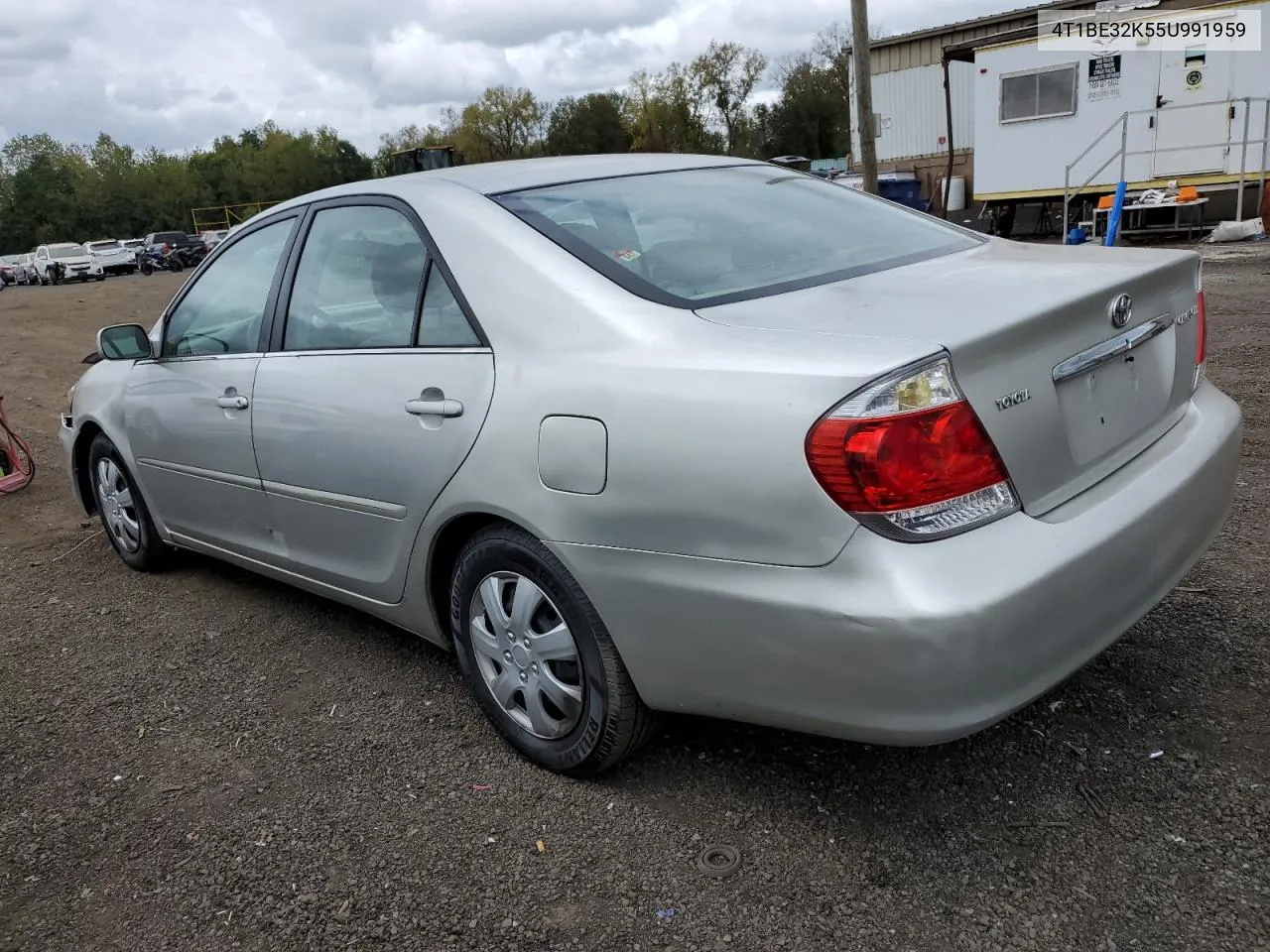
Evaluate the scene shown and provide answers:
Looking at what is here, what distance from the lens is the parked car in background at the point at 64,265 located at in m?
40.6

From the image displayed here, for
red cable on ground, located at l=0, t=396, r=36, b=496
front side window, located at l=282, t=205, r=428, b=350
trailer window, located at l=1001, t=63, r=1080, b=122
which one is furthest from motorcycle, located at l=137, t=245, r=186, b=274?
front side window, located at l=282, t=205, r=428, b=350

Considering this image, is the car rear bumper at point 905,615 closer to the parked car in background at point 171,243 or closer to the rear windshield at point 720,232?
the rear windshield at point 720,232

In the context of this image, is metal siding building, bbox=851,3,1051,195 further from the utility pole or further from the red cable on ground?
the red cable on ground

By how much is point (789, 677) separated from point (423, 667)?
68.9 inches

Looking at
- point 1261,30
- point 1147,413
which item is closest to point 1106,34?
point 1261,30

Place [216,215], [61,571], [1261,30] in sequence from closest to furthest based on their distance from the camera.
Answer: [61,571] → [1261,30] → [216,215]

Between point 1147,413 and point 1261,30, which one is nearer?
point 1147,413

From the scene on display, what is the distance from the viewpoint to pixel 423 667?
3490 millimetres

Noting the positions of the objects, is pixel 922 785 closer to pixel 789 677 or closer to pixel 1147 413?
pixel 789 677

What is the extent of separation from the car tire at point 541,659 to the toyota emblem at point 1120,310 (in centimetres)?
135

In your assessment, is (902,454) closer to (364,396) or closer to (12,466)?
(364,396)

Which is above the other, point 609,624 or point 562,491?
point 562,491

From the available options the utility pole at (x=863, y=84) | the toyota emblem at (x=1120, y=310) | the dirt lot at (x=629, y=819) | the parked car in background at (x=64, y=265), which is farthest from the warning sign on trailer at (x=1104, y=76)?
the parked car in background at (x=64, y=265)

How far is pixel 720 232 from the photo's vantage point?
9.26ft
